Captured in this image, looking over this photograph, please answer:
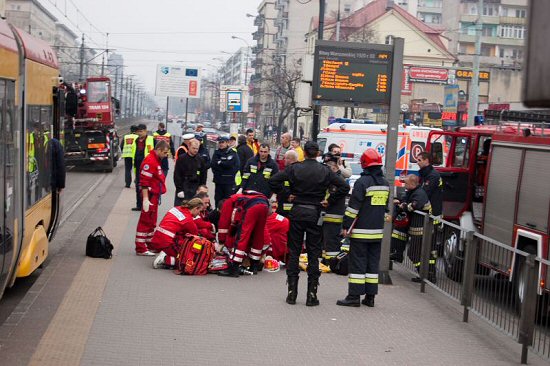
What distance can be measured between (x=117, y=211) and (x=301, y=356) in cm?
1200

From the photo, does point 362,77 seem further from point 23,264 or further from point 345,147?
point 345,147

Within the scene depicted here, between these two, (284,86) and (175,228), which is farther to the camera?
(284,86)

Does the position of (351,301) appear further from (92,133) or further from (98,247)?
(92,133)

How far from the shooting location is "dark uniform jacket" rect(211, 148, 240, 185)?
15766 millimetres

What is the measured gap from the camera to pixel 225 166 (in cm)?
1581

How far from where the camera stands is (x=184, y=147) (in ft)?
48.6

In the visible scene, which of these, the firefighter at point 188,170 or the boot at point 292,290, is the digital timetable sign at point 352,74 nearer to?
the boot at point 292,290

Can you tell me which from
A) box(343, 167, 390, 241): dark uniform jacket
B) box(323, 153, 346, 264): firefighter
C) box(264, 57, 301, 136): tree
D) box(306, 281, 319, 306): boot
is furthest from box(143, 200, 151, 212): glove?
box(264, 57, 301, 136): tree

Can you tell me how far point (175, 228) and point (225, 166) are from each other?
15.5 feet

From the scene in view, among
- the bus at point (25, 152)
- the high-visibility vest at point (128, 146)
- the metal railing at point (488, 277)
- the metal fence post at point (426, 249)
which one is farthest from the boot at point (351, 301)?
the high-visibility vest at point (128, 146)

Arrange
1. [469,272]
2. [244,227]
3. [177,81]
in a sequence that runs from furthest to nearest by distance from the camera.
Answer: [177,81] < [244,227] < [469,272]

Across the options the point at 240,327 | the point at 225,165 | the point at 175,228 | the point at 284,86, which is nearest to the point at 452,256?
the point at 240,327

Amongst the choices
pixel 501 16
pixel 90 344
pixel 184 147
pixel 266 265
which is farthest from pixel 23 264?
pixel 501 16

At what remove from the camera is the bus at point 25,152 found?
727 cm
